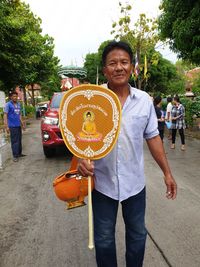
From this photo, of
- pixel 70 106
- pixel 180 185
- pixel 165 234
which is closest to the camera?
pixel 70 106

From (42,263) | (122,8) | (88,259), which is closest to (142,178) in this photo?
(88,259)

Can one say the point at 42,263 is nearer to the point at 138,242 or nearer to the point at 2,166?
the point at 138,242

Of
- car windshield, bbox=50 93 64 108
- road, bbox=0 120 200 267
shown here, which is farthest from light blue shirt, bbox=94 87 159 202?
car windshield, bbox=50 93 64 108

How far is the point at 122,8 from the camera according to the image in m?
20.9

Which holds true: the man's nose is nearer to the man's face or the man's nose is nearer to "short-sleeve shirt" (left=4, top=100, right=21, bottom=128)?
the man's face

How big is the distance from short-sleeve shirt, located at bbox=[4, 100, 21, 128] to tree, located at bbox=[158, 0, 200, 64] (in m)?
5.32

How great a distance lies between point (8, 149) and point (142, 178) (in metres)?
9.76

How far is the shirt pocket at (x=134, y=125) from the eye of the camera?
98.3 inches

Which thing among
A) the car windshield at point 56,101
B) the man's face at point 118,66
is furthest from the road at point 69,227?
the car windshield at point 56,101

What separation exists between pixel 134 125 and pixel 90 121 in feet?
1.07

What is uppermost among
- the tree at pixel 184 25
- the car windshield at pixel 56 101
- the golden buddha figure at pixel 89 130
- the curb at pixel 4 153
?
the tree at pixel 184 25

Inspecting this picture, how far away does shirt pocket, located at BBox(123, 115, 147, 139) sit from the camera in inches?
98.3

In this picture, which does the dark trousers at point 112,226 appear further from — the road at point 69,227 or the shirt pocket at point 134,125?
the road at point 69,227

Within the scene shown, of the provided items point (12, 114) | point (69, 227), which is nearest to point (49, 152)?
point (12, 114)
